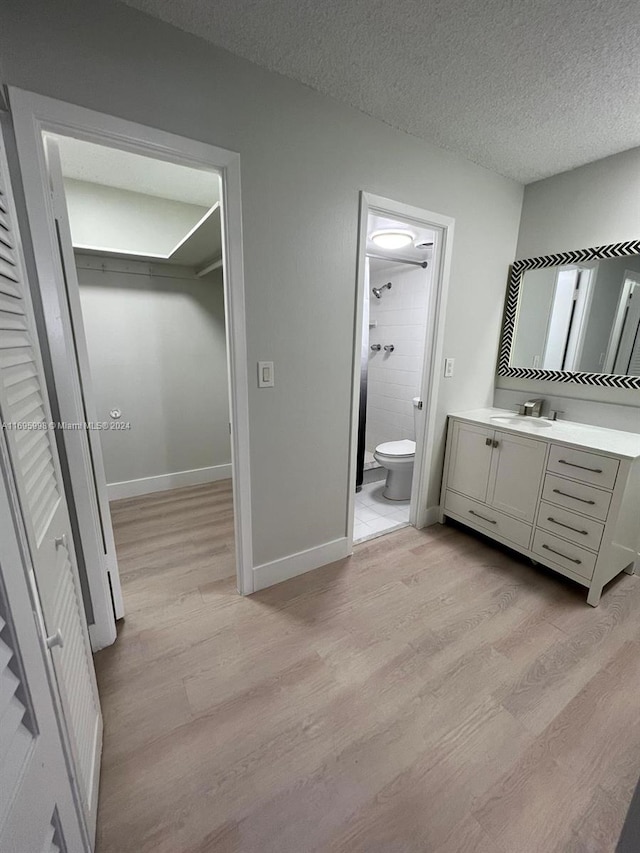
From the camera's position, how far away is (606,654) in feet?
5.13

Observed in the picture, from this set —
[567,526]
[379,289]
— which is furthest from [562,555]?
[379,289]

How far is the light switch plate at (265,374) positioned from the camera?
1670mm

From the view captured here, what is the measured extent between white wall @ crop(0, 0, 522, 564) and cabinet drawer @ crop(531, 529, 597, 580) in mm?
1025

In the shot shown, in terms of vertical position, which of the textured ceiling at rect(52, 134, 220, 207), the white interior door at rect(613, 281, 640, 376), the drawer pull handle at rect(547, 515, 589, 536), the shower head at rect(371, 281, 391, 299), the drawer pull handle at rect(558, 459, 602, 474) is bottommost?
the drawer pull handle at rect(547, 515, 589, 536)

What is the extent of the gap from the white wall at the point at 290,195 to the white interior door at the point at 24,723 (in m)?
1.16

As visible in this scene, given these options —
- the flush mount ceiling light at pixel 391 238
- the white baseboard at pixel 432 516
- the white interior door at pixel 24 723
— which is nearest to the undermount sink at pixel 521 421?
the white baseboard at pixel 432 516

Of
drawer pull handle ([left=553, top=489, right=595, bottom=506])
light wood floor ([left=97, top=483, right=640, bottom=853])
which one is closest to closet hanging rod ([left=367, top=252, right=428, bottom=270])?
drawer pull handle ([left=553, top=489, right=595, bottom=506])

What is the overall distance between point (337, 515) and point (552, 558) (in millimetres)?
1259

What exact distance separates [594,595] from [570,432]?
0.89m

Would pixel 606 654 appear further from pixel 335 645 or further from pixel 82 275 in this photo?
pixel 82 275

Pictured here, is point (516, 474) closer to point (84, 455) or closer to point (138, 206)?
point (84, 455)

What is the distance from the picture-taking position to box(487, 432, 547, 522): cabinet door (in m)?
2.04

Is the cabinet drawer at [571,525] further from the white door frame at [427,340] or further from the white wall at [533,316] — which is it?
the white wall at [533,316]

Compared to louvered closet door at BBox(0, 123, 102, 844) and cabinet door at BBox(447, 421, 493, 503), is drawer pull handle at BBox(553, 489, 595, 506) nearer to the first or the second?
cabinet door at BBox(447, 421, 493, 503)
